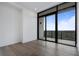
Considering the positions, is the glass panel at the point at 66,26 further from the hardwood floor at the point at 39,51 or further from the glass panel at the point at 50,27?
the hardwood floor at the point at 39,51

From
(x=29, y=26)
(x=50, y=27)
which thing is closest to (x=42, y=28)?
(x=50, y=27)

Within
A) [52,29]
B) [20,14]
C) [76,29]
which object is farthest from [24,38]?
[76,29]

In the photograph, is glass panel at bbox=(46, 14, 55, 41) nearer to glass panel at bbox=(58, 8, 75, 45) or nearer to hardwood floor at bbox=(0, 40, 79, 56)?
glass panel at bbox=(58, 8, 75, 45)

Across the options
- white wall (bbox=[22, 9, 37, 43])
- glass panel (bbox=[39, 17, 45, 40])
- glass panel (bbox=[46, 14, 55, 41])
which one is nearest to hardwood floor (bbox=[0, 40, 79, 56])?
white wall (bbox=[22, 9, 37, 43])

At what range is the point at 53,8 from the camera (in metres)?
6.00

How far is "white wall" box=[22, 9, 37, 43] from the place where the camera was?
A: 20.8 ft

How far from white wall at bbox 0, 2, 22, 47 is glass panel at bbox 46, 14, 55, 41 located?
2457 millimetres

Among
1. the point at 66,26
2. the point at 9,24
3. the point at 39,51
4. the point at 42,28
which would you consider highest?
the point at 9,24

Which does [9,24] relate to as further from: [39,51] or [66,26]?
[66,26]

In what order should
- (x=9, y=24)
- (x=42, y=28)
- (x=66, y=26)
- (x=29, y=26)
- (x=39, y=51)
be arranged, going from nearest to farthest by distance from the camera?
(x=39, y=51), (x=66, y=26), (x=9, y=24), (x=29, y=26), (x=42, y=28)

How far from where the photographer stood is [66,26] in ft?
17.6

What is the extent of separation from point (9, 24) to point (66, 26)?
4.11 metres

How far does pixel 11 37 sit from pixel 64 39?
4045 millimetres

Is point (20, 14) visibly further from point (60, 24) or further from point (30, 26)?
point (60, 24)
